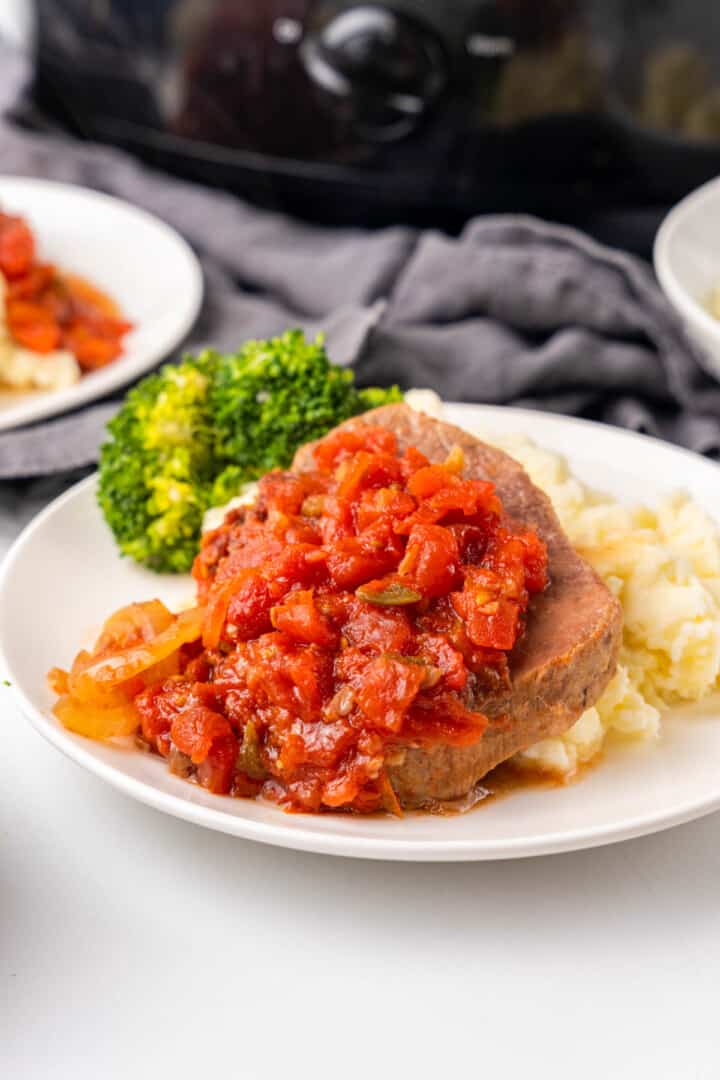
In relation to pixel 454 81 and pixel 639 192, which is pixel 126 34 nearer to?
pixel 454 81

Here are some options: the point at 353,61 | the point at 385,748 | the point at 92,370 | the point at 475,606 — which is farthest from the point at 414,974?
the point at 353,61

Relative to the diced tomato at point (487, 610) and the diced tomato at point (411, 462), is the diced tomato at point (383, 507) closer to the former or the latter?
the diced tomato at point (411, 462)

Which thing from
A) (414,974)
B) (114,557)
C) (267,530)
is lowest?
(114,557)

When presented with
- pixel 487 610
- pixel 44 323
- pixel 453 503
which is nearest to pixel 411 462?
pixel 453 503

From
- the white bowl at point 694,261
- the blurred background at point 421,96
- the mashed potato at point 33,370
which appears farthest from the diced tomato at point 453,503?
the blurred background at point 421,96

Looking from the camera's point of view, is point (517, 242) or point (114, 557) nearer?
point (114, 557)

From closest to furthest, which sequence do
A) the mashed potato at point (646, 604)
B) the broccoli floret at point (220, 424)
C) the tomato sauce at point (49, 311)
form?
the mashed potato at point (646, 604), the broccoli floret at point (220, 424), the tomato sauce at point (49, 311)

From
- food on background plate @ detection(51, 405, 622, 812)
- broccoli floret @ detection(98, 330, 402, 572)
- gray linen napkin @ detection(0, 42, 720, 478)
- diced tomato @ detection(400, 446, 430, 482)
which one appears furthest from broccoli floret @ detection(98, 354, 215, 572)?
diced tomato @ detection(400, 446, 430, 482)
